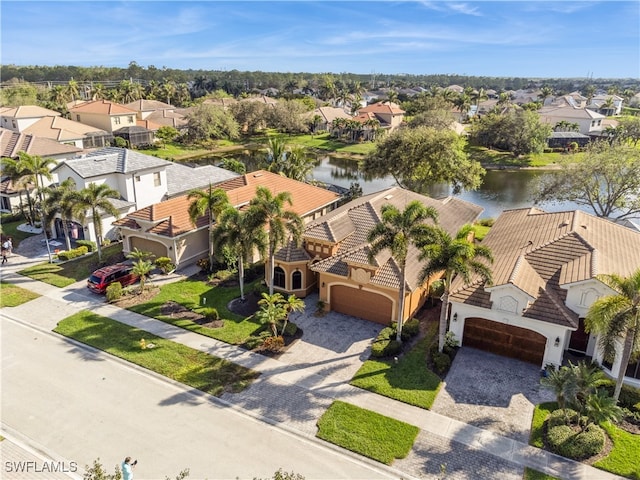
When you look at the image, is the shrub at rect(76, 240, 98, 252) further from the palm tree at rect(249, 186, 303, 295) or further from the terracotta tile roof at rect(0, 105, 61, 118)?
the terracotta tile roof at rect(0, 105, 61, 118)

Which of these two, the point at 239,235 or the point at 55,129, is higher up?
the point at 55,129

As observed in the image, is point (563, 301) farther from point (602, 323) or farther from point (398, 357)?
point (398, 357)

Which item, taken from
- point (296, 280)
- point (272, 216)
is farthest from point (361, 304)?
point (272, 216)

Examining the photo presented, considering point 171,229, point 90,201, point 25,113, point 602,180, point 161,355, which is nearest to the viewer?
point 161,355

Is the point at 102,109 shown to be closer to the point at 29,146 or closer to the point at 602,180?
the point at 29,146

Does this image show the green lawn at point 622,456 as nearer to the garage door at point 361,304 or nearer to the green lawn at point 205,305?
the garage door at point 361,304

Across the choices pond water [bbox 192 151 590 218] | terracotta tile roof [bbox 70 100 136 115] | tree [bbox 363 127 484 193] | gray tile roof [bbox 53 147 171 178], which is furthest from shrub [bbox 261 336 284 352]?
terracotta tile roof [bbox 70 100 136 115]

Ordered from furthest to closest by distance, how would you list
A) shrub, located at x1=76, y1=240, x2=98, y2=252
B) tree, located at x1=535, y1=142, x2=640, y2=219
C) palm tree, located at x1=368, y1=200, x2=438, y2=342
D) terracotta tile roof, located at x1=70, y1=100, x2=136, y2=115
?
terracotta tile roof, located at x1=70, y1=100, x2=136, y2=115 → tree, located at x1=535, y1=142, x2=640, y2=219 → shrub, located at x1=76, y1=240, x2=98, y2=252 → palm tree, located at x1=368, y1=200, x2=438, y2=342

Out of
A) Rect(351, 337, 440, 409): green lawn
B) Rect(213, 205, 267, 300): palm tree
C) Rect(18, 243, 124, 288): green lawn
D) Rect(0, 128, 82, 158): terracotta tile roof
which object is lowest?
Rect(351, 337, 440, 409): green lawn
